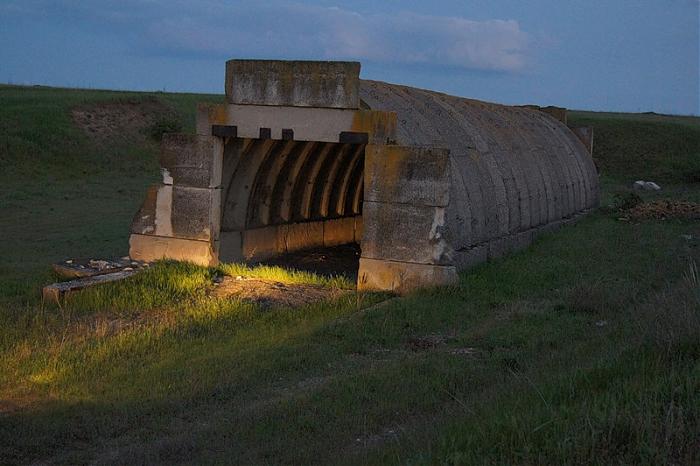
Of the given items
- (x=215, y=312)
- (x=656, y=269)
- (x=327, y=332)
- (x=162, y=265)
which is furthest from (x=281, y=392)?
(x=656, y=269)

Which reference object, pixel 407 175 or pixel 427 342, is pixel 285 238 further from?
pixel 427 342

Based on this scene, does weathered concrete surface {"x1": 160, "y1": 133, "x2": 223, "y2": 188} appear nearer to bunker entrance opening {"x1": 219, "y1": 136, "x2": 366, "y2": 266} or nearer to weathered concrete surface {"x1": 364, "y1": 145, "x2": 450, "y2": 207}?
bunker entrance opening {"x1": 219, "y1": 136, "x2": 366, "y2": 266}

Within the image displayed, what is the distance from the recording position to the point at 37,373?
805cm

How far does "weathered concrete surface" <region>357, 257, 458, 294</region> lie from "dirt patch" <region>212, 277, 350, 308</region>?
0.46 m

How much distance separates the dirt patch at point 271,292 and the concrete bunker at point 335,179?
2.42ft

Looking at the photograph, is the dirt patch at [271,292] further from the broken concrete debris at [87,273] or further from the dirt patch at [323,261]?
the dirt patch at [323,261]

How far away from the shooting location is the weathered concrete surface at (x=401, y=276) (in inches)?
458

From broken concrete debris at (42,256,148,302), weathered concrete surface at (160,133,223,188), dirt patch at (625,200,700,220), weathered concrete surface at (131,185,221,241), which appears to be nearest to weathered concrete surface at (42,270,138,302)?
broken concrete debris at (42,256,148,302)

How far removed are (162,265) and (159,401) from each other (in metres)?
5.42

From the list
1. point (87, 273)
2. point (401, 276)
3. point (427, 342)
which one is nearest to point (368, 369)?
point (427, 342)

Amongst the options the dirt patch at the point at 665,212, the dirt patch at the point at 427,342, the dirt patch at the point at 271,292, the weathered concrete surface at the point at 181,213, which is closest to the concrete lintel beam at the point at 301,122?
the weathered concrete surface at the point at 181,213

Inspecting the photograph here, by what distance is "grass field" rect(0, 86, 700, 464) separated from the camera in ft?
17.3

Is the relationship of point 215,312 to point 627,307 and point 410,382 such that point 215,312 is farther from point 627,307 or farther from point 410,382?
point 627,307

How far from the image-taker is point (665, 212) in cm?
2139
